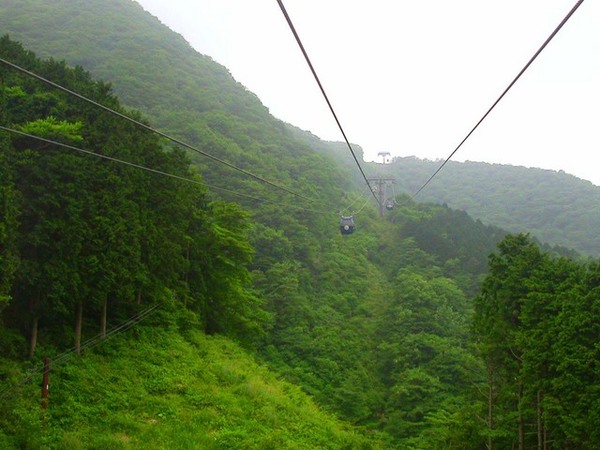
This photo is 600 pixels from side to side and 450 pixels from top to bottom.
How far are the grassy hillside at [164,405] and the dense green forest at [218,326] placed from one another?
58mm

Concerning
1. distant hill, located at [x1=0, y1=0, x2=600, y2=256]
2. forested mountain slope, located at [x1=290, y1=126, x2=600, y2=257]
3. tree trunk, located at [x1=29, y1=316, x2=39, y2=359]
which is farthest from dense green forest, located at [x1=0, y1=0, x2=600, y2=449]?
forested mountain slope, located at [x1=290, y1=126, x2=600, y2=257]

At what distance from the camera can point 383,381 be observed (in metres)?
22.3

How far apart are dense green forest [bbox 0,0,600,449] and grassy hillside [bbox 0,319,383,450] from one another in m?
0.06

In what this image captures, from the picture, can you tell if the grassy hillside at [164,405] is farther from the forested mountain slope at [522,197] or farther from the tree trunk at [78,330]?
the forested mountain slope at [522,197]

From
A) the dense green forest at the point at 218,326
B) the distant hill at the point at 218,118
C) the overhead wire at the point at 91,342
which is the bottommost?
the overhead wire at the point at 91,342

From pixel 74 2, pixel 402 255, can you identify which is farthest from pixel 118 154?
pixel 74 2

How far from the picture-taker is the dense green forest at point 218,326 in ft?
39.3

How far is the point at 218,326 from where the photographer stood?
21.8m

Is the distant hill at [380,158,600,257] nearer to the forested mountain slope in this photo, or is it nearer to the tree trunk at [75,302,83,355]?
the forested mountain slope

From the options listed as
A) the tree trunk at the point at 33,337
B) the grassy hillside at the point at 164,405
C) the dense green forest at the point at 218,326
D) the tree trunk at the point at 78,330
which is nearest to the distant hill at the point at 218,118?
the dense green forest at the point at 218,326

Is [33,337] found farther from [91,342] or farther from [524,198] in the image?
[524,198]

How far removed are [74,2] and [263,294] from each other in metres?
69.6

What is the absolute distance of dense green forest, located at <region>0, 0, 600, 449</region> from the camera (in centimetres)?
1198

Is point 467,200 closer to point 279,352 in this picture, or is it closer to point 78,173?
point 279,352
